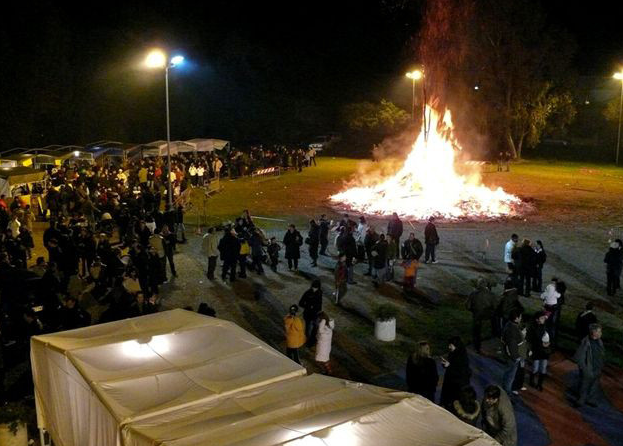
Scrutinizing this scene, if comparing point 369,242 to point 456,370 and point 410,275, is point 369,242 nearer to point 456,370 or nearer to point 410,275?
point 410,275

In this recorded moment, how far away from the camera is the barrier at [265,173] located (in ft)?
125

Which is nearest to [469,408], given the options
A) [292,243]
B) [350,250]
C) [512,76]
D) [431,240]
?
[350,250]

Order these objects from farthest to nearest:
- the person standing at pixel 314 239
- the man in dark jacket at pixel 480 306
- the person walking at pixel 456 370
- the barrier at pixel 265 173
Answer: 1. the barrier at pixel 265 173
2. the person standing at pixel 314 239
3. the man in dark jacket at pixel 480 306
4. the person walking at pixel 456 370

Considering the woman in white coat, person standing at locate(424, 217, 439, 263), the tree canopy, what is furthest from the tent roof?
the tree canopy

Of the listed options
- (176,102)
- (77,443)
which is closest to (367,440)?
(77,443)

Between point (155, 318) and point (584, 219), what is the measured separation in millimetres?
20271

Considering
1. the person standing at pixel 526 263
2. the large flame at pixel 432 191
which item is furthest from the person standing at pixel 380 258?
the large flame at pixel 432 191

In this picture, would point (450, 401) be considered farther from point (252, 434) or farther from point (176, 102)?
point (176, 102)

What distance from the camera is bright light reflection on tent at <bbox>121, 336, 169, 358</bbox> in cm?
737

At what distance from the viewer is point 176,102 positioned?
5828cm

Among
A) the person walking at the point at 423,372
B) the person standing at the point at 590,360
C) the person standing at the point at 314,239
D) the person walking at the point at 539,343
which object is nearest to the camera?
the person walking at the point at 423,372

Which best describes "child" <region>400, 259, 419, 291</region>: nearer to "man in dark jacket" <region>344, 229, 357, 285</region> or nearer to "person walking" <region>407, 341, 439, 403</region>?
"man in dark jacket" <region>344, 229, 357, 285</region>

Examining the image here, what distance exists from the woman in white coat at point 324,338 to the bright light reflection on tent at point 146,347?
3338 mm

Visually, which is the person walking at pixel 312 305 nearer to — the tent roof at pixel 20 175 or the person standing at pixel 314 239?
the person standing at pixel 314 239
